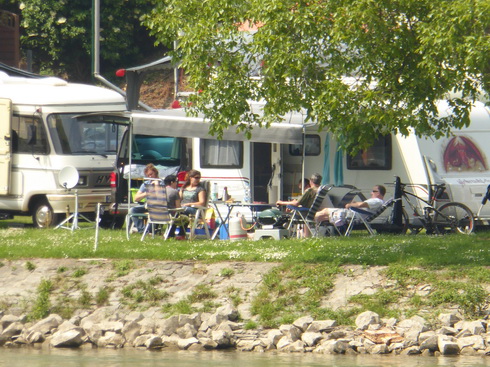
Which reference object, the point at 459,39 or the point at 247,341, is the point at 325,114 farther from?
the point at 247,341

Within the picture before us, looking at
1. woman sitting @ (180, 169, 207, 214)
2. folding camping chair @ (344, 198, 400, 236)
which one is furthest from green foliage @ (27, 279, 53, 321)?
folding camping chair @ (344, 198, 400, 236)

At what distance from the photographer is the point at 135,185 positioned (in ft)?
67.2

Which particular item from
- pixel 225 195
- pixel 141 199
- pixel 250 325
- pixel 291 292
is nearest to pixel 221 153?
pixel 225 195

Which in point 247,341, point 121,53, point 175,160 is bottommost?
point 247,341

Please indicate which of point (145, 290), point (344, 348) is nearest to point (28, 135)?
point (145, 290)

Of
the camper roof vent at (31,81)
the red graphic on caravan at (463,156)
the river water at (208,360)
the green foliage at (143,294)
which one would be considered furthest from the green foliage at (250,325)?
the camper roof vent at (31,81)

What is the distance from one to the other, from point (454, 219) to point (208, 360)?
7.85 m

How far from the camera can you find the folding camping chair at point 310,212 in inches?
661

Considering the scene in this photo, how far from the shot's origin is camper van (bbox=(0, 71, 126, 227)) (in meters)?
20.0

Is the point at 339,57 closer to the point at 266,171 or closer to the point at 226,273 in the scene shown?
the point at 226,273

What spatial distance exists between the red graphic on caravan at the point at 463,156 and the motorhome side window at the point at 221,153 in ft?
13.2

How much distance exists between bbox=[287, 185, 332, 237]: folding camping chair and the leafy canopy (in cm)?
292

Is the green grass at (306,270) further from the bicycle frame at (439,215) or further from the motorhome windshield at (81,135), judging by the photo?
the motorhome windshield at (81,135)

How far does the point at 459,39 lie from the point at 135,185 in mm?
9461
